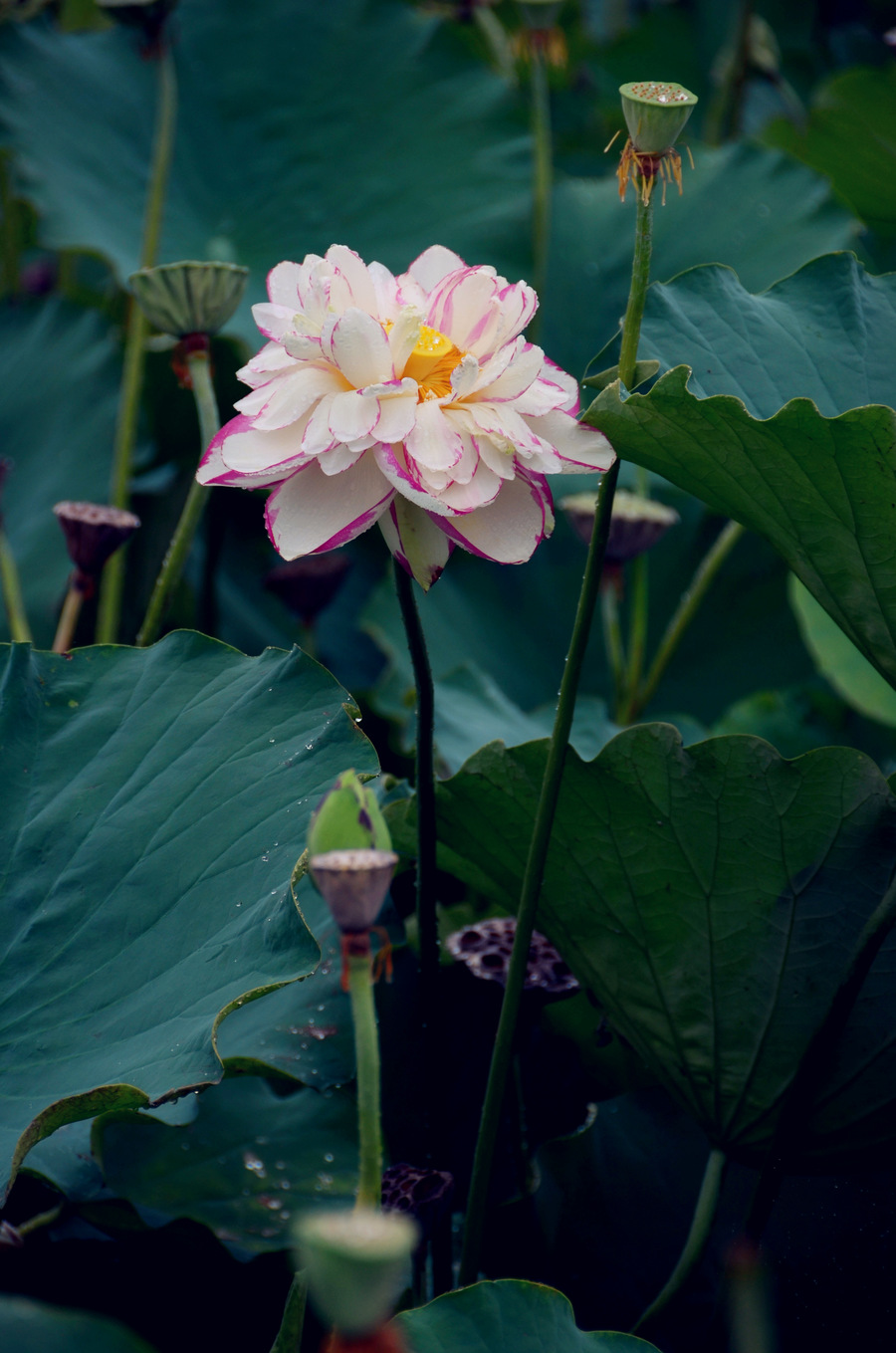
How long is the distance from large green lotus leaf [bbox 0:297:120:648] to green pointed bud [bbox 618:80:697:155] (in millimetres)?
958

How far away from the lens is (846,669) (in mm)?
1229

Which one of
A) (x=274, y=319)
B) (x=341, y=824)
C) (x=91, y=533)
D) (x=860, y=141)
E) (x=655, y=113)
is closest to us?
(x=341, y=824)

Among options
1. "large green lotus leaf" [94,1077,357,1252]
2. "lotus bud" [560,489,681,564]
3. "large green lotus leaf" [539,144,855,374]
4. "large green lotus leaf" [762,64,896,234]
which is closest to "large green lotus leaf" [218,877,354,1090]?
"large green lotus leaf" [94,1077,357,1252]

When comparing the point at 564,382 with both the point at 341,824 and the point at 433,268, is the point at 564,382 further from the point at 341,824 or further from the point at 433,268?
the point at 341,824

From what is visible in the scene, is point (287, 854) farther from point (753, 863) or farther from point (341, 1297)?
point (341, 1297)

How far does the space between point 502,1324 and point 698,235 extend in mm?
1362

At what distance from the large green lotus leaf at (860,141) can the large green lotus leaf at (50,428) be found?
1035mm

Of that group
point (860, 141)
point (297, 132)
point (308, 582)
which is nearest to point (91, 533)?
point (308, 582)

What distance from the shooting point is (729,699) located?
4.97 feet

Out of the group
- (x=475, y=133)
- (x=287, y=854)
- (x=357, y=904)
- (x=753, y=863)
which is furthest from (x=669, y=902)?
(x=475, y=133)

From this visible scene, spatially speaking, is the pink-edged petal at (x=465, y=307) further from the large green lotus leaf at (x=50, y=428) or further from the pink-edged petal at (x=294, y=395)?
the large green lotus leaf at (x=50, y=428)

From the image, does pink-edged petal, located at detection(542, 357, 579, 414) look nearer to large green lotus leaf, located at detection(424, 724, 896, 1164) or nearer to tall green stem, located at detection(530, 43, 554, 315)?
large green lotus leaf, located at detection(424, 724, 896, 1164)

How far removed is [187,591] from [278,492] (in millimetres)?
791

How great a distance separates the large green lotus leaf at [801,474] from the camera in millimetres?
534
